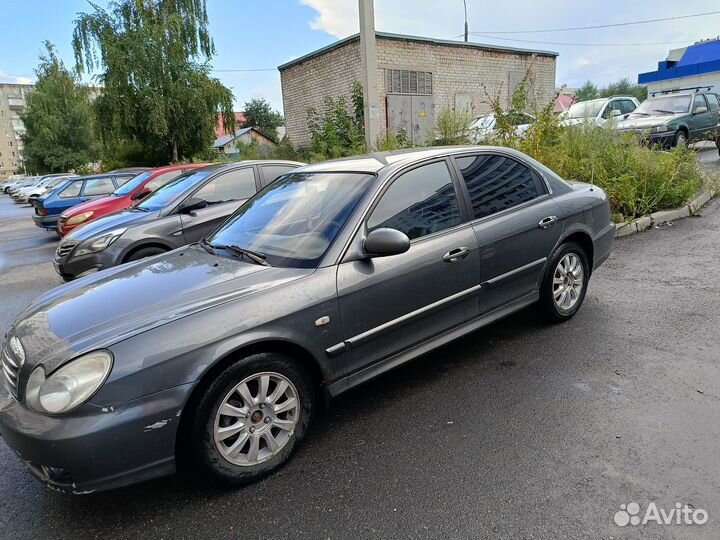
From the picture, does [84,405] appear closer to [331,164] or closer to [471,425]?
[471,425]

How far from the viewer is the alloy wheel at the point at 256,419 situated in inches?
95.4

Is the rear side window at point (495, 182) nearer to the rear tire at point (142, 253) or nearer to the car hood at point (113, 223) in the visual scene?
the rear tire at point (142, 253)

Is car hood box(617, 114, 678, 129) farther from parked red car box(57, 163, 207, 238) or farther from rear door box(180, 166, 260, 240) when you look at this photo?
parked red car box(57, 163, 207, 238)

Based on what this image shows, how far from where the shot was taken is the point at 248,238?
131 inches

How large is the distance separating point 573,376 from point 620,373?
1.10 feet

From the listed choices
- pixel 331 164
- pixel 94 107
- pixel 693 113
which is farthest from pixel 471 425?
pixel 94 107

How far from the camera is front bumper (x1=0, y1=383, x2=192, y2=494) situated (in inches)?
80.9

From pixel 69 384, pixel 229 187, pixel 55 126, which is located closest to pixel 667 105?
pixel 229 187

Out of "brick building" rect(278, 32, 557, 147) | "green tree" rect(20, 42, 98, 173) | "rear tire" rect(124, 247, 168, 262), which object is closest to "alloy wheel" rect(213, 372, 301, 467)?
"rear tire" rect(124, 247, 168, 262)

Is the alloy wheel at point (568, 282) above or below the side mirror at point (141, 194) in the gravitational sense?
below

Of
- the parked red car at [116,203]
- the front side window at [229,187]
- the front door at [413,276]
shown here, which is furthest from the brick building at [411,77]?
the front door at [413,276]

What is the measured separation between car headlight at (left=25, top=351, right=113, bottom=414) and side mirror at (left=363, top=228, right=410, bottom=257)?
1.46 metres

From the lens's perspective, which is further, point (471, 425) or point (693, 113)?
point (693, 113)

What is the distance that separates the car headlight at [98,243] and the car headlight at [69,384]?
12.5ft
